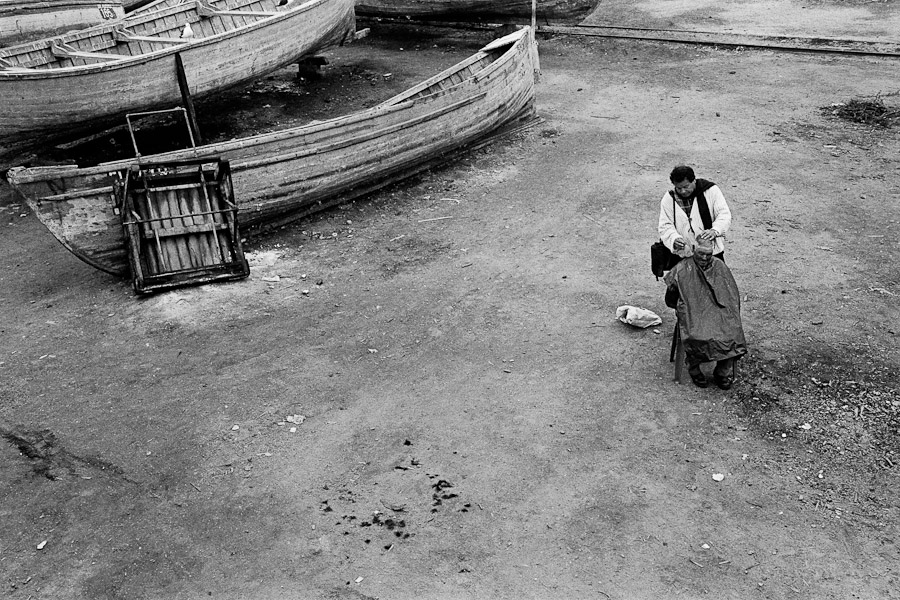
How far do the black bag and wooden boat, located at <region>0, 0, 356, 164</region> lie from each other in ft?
28.6

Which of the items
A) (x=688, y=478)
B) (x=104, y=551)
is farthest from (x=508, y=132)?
(x=104, y=551)

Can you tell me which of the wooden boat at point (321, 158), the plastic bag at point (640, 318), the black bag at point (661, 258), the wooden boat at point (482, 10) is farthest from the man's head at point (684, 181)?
the wooden boat at point (482, 10)

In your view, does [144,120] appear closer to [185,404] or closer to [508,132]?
[508,132]

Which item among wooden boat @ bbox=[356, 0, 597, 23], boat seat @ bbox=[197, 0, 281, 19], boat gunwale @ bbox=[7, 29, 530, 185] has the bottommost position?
boat gunwale @ bbox=[7, 29, 530, 185]

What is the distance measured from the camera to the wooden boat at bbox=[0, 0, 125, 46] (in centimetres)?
1578

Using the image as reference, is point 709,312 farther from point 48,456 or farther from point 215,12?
point 215,12

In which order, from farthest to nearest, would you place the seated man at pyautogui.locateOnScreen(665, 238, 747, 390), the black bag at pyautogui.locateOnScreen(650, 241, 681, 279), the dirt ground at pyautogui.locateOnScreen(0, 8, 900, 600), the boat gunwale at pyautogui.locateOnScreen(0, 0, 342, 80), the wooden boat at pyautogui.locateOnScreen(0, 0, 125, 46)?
1. the wooden boat at pyautogui.locateOnScreen(0, 0, 125, 46)
2. the boat gunwale at pyautogui.locateOnScreen(0, 0, 342, 80)
3. the black bag at pyautogui.locateOnScreen(650, 241, 681, 279)
4. the seated man at pyautogui.locateOnScreen(665, 238, 747, 390)
5. the dirt ground at pyautogui.locateOnScreen(0, 8, 900, 600)

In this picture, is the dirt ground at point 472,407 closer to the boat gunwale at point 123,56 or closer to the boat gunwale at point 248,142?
the boat gunwale at point 248,142

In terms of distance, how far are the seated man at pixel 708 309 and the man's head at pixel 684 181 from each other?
17.1 inches

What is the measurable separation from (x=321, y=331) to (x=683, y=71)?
34.9 ft

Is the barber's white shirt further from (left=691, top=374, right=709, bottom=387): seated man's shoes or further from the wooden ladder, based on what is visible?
the wooden ladder

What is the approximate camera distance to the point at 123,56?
1304cm

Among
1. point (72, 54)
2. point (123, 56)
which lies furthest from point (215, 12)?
point (72, 54)

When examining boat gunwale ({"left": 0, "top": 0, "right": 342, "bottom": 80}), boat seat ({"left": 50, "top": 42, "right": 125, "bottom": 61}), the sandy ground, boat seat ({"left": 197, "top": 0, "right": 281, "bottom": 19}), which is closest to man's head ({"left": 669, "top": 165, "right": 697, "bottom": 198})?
boat gunwale ({"left": 0, "top": 0, "right": 342, "bottom": 80})
